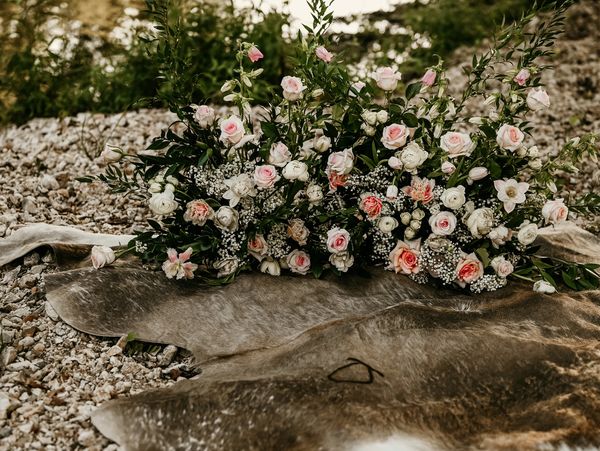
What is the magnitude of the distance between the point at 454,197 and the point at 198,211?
0.96 metres

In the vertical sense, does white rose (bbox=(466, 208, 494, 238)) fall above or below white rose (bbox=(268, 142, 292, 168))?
below

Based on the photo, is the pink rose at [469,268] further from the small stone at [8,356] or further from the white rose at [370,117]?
the small stone at [8,356]

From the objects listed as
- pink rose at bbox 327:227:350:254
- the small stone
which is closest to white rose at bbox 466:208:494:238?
pink rose at bbox 327:227:350:254

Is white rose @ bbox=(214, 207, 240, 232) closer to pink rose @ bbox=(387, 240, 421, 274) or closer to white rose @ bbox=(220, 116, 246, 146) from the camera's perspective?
white rose @ bbox=(220, 116, 246, 146)

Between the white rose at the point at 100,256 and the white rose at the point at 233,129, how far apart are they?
→ 2.21 ft

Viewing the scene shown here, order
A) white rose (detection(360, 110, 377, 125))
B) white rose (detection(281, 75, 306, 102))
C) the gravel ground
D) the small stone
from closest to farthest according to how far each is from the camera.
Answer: the gravel ground < the small stone < white rose (detection(281, 75, 306, 102)) < white rose (detection(360, 110, 377, 125))

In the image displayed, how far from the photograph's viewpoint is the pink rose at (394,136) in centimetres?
281

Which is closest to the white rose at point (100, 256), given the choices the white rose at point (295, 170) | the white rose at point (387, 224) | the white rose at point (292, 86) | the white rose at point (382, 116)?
the white rose at point (295, 170)

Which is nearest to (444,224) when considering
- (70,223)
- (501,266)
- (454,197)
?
(454,197)

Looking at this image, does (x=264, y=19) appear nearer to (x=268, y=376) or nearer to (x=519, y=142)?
(x=519, y=142)

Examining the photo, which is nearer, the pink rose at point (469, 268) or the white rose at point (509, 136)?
the white rose at point (509, 136)

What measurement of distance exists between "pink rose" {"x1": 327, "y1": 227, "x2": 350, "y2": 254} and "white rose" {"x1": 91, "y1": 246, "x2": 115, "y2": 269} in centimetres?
87

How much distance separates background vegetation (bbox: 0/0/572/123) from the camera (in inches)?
206

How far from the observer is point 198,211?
284 centimetres
